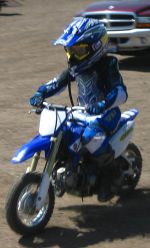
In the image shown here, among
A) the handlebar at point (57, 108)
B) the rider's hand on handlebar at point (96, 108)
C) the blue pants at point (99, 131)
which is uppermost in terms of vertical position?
the rider's hand on handlebar at point (96, 108)

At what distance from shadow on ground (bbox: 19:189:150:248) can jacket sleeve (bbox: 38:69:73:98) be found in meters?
1.04

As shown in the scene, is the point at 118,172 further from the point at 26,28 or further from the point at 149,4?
the point at 26,28

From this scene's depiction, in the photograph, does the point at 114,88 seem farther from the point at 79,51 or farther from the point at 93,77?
the point at 79,51

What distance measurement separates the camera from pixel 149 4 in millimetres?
12812

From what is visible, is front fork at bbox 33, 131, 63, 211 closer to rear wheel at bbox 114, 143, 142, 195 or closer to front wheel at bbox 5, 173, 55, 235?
front wheel at bbox 5, 173, 55, 235

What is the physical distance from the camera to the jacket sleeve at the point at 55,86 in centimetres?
635

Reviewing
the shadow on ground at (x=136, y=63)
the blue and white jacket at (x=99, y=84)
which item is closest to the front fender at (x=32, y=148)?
the blue and white jacket at (x=99, y=84)

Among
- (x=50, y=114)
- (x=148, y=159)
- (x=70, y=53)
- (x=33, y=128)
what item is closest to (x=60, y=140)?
(x=50, y=114)

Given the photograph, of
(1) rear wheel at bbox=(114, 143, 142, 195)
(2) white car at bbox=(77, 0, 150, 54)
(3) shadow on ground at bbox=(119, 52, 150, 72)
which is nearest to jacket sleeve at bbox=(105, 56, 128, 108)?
(1) rear wheel at bbox=(114, 143, 142, 195)

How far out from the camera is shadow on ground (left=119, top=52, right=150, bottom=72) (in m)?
12.8

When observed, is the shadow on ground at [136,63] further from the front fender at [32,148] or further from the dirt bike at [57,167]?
the front fender at [32,148]

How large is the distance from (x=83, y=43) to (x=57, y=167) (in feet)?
3.46

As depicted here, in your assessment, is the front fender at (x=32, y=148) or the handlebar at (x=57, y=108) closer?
the front fender at (x=32, y=148)

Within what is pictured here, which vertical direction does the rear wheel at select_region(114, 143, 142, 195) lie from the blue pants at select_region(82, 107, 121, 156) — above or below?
below
